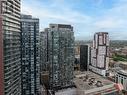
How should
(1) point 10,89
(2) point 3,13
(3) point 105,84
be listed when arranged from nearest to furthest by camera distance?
(2) point 3,13, (1) point 10,89, (3) point 105,84

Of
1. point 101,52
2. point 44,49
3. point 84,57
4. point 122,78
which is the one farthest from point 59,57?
point 84,57

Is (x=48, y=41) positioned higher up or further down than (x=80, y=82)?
higher up

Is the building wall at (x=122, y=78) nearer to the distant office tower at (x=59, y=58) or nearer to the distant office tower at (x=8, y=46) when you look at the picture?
the distant office tower at (x=59, y=58)

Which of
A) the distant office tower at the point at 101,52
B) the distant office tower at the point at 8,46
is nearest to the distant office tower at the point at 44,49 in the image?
the distant office tower at the point at 8,46

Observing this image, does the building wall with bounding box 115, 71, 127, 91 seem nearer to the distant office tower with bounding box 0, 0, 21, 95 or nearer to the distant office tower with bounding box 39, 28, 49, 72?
the distant office tower with bounding box 39, 28, 49, 72

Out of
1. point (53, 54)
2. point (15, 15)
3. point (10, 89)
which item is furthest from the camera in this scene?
point (53, 54)

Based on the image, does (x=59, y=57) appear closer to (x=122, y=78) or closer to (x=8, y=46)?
(x=122, y=78)

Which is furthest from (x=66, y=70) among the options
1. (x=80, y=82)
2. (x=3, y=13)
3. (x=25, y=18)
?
(x=3, y=13)

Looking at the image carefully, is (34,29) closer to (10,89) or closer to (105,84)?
(10,89)
